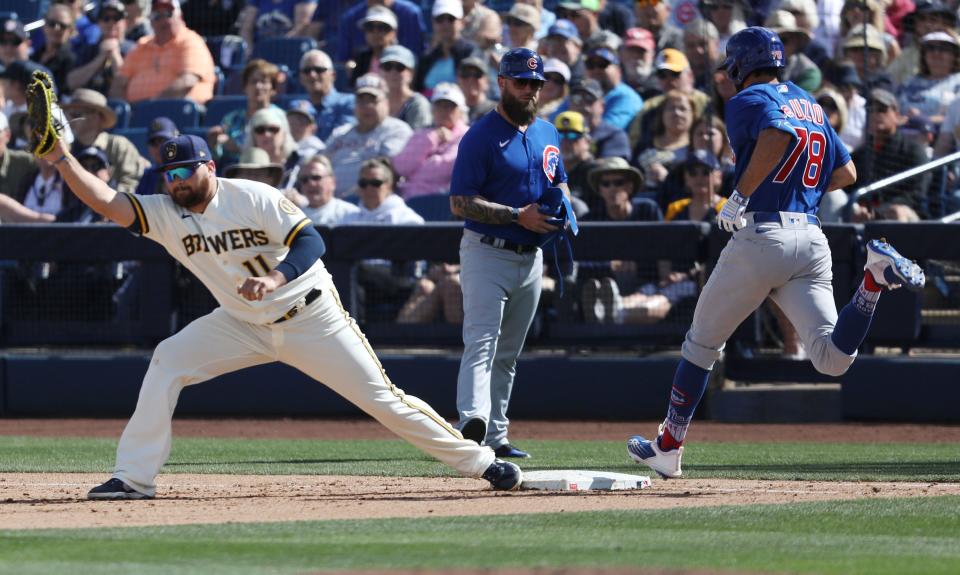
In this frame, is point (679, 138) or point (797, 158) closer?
point (797, 158)

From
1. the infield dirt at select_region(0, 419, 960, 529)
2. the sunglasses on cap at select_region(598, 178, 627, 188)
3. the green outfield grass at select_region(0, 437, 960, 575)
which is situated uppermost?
the sunglasses on cap at select_region(598, 178, 627, 188)

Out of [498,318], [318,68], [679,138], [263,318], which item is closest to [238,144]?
[318,68]

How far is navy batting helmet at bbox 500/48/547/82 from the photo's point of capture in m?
8.30

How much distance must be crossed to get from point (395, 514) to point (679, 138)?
7.44 meters

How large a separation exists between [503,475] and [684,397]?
3.33 feet

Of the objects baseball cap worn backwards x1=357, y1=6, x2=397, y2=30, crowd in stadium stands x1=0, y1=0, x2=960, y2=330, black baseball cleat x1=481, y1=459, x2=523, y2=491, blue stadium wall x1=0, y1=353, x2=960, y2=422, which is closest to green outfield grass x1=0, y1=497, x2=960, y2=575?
black baseball cleat x1=481, y1=459, x2=523, y2=491

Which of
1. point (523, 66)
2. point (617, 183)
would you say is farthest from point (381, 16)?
point (523, 66)

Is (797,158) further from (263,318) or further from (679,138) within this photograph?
(679,138)

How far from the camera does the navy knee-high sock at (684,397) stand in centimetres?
736

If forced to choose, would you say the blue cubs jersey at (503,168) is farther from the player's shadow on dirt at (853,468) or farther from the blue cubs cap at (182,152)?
the blue cubs cap at (182,152)

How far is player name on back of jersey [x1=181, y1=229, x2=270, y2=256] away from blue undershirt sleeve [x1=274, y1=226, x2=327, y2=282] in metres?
0.17

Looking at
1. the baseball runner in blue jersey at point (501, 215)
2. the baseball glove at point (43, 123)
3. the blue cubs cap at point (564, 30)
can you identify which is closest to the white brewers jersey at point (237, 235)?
the baseball glove at point (43, 123)

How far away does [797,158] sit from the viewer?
6934 millimetres

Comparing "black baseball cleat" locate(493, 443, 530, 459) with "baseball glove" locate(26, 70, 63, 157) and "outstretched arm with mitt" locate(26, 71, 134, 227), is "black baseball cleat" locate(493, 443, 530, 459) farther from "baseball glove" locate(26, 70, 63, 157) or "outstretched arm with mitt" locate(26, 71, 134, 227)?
"baseball glove" locate(26, 70, 63, 157)
